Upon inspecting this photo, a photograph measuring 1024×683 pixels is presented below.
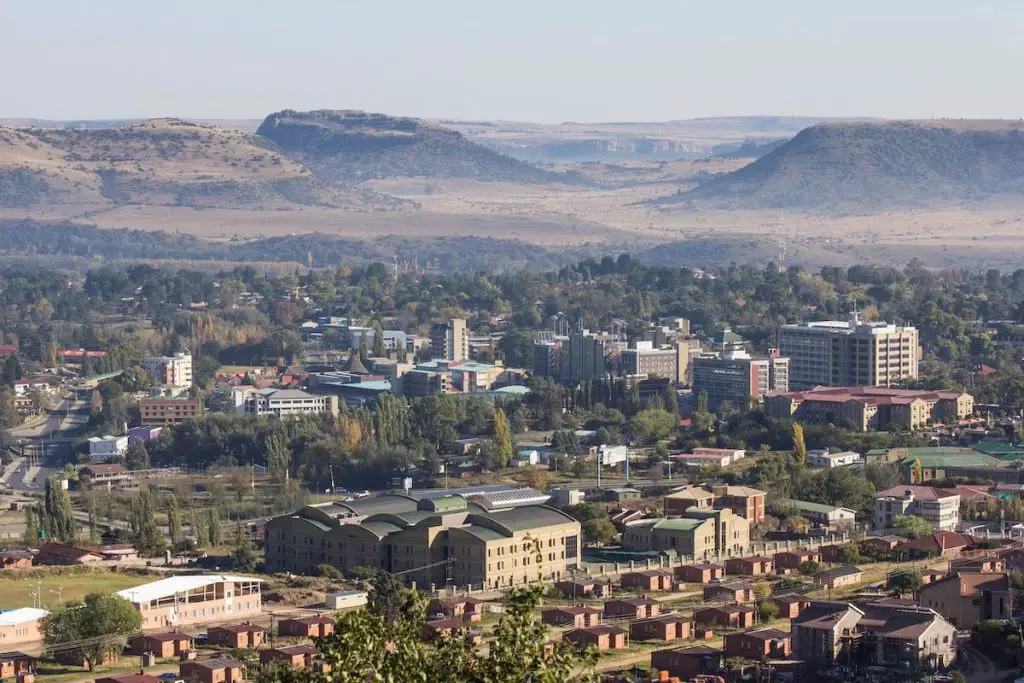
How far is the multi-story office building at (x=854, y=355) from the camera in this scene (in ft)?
213

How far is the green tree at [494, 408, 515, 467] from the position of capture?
5125 cm

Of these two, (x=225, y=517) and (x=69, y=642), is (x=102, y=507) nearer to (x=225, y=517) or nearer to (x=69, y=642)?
(x=225, y=517)

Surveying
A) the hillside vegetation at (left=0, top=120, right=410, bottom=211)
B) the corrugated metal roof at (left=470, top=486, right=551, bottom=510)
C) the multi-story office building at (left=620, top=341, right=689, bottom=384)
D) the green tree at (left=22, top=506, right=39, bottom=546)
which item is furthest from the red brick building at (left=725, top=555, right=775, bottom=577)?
the hillside vegetation at (left=0, top=120, right=410, bottom=211)

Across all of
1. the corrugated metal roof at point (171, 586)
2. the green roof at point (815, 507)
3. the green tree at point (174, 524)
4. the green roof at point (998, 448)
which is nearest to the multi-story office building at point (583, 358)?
the green roof at point (998, 448)

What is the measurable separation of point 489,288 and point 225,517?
5143 cm

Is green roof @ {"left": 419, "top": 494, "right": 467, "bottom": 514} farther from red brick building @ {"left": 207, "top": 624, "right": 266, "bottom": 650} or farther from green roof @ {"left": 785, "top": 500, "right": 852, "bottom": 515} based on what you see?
red brick building @ {"left": 207, "top": 624, "right": 266, "bottom": 650}

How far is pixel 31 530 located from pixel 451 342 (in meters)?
37.3

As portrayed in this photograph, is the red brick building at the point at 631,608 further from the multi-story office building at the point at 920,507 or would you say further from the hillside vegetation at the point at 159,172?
the hillside vegetation at the point at 159,172

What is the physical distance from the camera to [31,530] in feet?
136

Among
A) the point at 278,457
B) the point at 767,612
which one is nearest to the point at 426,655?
the point at 767,612

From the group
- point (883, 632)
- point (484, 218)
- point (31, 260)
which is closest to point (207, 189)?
point (484, 218)

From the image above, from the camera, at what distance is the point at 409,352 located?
7875 cm

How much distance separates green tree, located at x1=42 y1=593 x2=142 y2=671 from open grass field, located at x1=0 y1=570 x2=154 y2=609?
7.16ft

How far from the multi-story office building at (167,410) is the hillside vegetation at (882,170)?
380 ft
